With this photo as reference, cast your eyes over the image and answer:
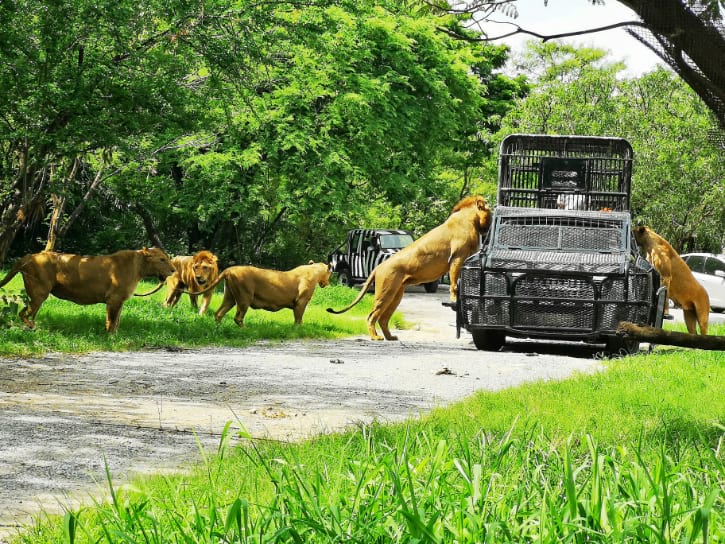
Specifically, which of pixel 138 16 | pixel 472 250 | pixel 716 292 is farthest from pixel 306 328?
pixel 716 292

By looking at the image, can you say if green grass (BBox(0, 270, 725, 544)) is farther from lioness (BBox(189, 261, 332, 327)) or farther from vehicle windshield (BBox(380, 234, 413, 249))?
vehicle windshield (BBox(380, 234, 413, 249))

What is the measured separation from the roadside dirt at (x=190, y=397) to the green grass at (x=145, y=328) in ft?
1.90

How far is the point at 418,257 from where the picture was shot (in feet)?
57.1

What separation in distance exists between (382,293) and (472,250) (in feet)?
4.99

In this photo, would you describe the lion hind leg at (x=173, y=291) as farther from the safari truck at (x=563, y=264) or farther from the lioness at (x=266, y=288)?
the safari truck at (x=563, y=264)

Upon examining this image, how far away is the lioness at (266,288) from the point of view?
1766 cm

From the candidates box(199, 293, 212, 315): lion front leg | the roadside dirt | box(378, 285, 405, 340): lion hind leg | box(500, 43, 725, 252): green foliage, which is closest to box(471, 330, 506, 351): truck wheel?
the roadside dirt

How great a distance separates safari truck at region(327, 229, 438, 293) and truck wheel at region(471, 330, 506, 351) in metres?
18.3

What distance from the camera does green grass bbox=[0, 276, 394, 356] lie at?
14109mm

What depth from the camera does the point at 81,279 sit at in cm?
1545

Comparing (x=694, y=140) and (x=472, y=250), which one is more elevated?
(x=694, y=140)

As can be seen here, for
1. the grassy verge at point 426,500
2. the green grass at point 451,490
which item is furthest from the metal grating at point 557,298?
the grassy verge at point 426,500

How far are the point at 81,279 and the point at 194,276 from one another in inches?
117

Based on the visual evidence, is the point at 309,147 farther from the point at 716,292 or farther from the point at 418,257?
the point at 418,257
